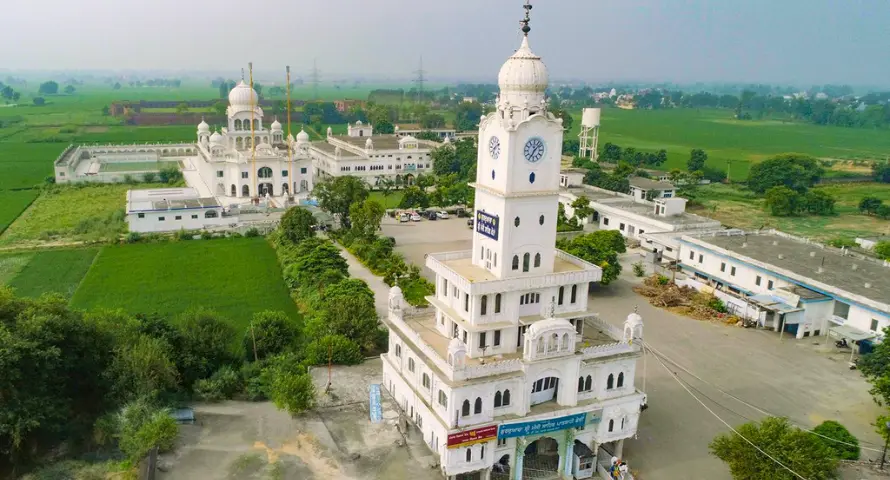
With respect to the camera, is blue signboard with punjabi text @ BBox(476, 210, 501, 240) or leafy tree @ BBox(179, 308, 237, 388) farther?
leafy tree @ BBox(179, 308, 237, 388)

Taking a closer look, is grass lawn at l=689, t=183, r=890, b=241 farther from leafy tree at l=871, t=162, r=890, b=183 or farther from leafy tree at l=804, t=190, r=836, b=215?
leafy tree at l=871, t=162, r=890, b=183

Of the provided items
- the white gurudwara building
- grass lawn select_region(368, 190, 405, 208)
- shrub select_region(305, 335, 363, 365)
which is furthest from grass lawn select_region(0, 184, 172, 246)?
the white gurudwara building

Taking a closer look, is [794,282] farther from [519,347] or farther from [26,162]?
[26,162]

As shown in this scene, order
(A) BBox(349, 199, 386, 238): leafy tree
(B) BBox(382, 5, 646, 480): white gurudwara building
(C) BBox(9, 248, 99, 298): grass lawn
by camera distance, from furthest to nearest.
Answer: (A) BBox(349, 199, 386, 238): leafy tree
(C) BBox(9, 248, 99, 298): grass lawn
(B) BBox(382, 5, 646, 480): white gurudwara building

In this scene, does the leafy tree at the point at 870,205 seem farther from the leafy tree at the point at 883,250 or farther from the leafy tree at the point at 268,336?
the leafy tree at the point at 268,336

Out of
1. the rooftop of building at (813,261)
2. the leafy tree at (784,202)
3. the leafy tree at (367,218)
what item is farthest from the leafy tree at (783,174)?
the leafy tree at (367,218)

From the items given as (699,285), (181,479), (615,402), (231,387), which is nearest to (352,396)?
(231,387)

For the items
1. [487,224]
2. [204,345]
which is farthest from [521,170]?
[204,345]
